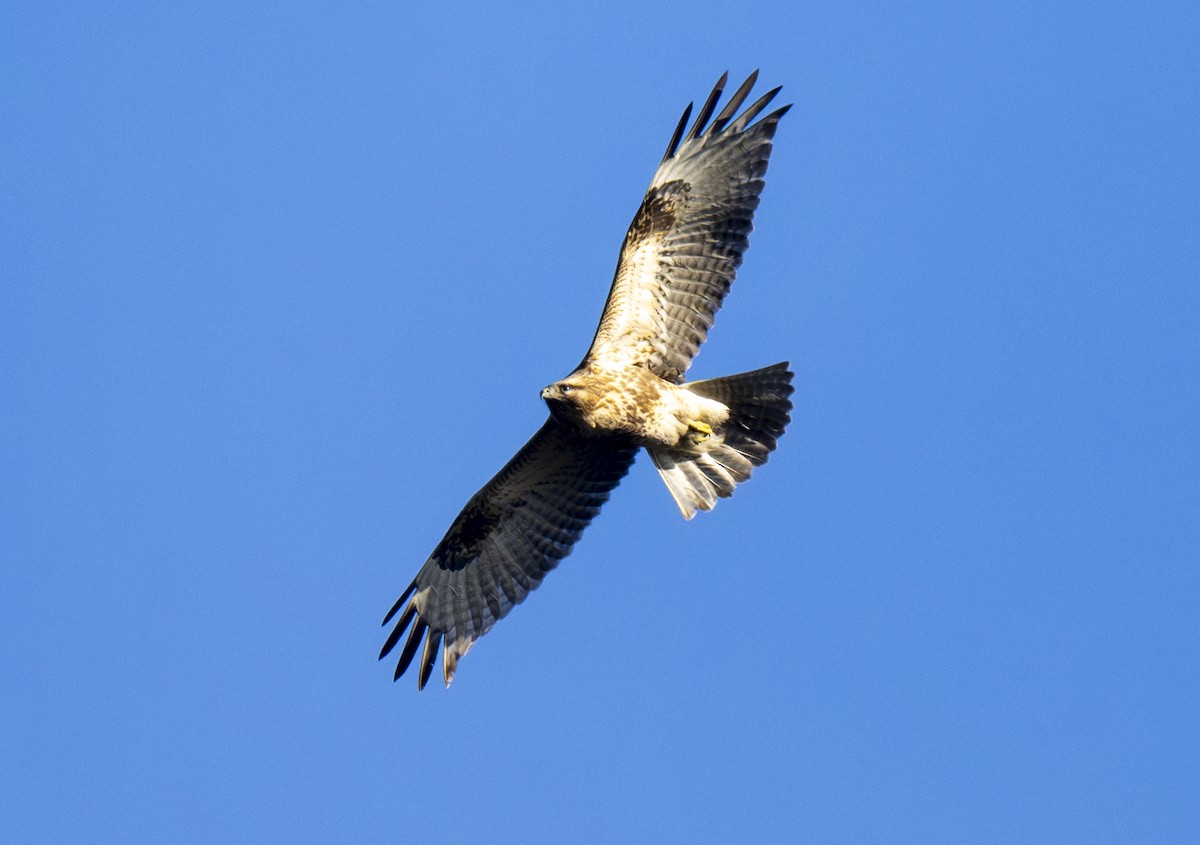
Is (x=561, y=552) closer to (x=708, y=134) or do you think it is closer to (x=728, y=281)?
(x=728, y=281)

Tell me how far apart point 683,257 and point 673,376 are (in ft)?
2.58

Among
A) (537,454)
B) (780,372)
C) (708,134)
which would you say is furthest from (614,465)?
(708,134)

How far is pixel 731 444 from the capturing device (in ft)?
36.3

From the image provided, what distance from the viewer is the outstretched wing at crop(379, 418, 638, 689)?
37.3 ft

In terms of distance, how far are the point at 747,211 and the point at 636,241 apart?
0.75m

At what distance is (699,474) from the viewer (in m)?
11.1

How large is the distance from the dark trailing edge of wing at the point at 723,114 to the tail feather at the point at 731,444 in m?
1.63

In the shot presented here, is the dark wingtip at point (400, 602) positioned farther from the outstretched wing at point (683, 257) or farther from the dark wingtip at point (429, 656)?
the outstretched wing at point (683, 257)

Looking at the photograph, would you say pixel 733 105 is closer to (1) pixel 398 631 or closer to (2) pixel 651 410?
(2) pixel 651 410

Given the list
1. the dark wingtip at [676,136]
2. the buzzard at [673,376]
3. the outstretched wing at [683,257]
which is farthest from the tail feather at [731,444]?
the dark wingtip at [676,136]

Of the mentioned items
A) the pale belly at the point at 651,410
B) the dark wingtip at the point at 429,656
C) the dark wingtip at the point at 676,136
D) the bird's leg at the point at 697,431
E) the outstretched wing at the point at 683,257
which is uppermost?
the dark wingtip at the point at 676,136

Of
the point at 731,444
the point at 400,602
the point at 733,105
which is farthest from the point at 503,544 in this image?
the point at 733,105

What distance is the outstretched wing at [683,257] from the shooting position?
36.3ft

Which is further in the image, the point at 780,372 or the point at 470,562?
the point at 470,562
